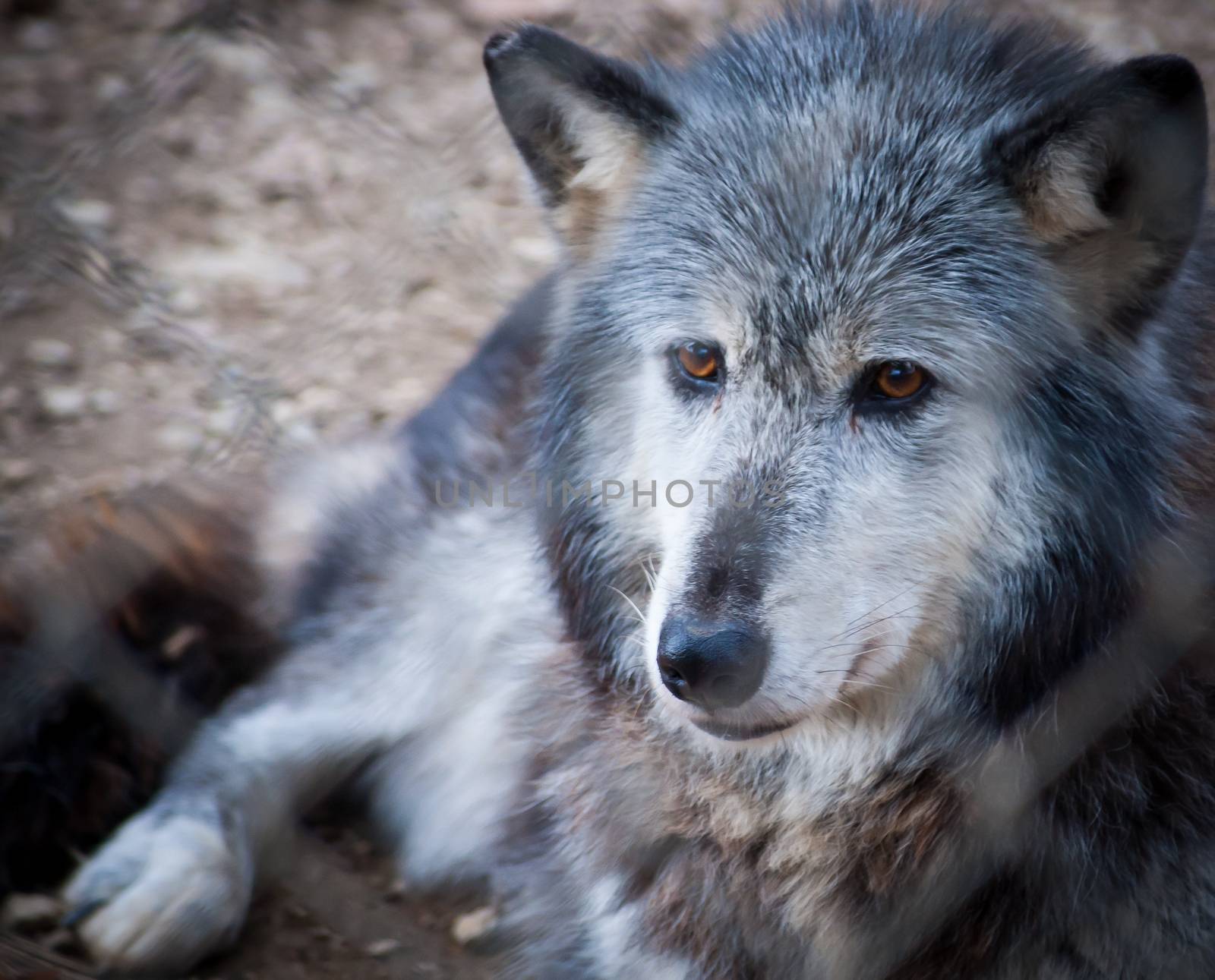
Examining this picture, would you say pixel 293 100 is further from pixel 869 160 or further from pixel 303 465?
pixel 869 160

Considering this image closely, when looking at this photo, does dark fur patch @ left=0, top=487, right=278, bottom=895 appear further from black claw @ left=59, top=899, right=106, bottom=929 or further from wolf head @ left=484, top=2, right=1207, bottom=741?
wolf head @ left=484, top=2, right=1207, bottom=741

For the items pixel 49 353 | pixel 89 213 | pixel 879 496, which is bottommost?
pixel 49 353

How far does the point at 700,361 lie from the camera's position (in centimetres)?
195

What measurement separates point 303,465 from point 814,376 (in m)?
1.67

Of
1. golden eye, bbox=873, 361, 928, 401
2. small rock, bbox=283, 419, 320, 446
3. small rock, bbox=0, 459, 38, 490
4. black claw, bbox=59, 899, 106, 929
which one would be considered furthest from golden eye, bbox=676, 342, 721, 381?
small rock, bbox=0, 459, 38, 490

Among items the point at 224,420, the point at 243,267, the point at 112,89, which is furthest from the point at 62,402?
the point at 112,89

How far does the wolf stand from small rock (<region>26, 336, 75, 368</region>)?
1781mm

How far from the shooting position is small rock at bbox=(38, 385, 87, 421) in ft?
10.8

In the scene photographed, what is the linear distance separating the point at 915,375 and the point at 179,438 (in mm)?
2329

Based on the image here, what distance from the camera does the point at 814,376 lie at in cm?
183

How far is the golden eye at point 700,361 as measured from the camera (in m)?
1.93

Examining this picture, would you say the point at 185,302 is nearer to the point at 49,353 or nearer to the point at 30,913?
the point at 49,353

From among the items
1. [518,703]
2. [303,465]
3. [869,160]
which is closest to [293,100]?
[303,465]

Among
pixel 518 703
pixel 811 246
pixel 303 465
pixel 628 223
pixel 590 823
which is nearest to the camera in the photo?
pixel 811 246
